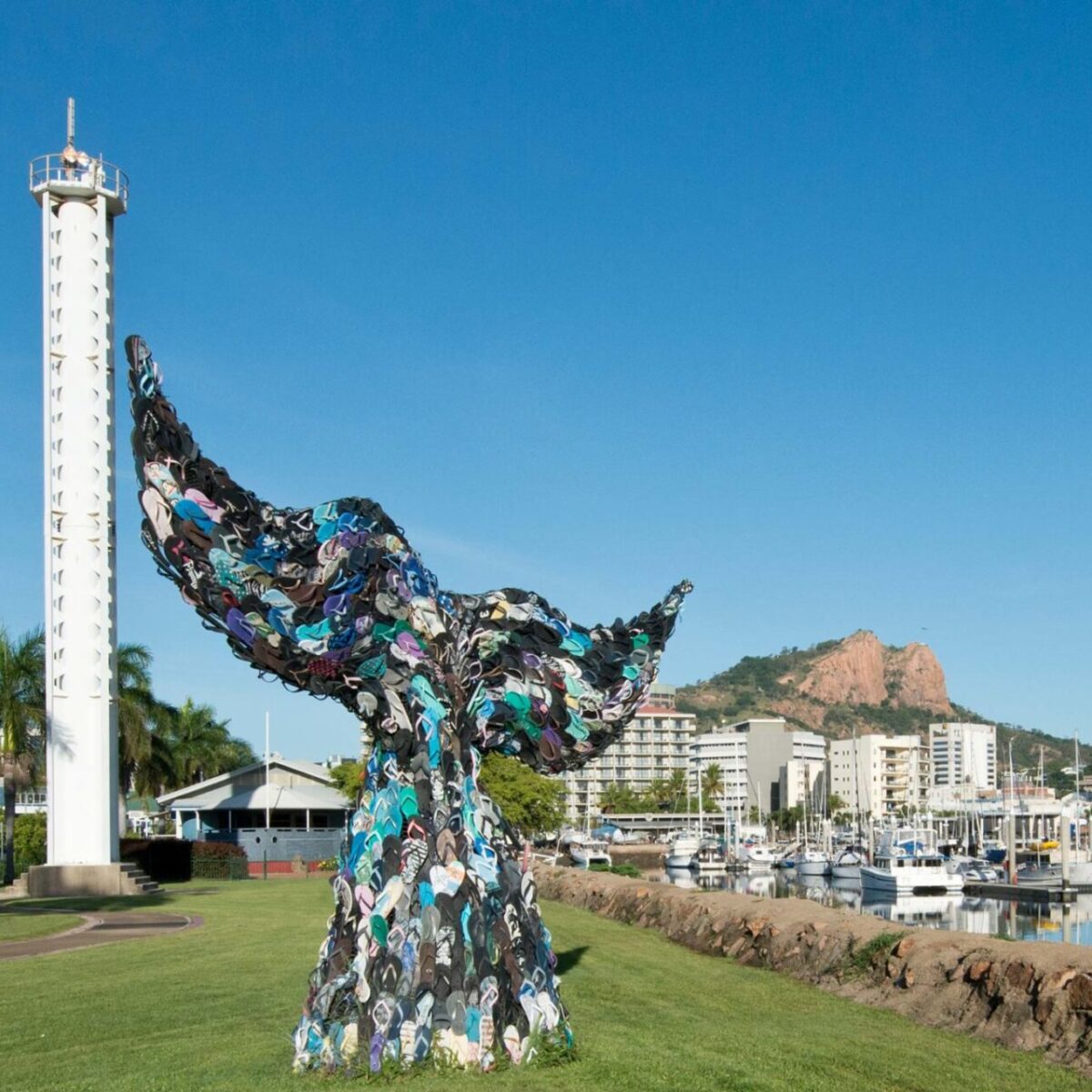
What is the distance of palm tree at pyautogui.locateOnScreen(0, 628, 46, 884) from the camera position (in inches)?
1628

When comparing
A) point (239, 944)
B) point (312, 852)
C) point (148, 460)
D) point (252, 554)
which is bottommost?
point (312, 852)

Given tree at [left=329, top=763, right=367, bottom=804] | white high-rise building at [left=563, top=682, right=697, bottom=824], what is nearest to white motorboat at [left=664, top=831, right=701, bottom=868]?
tree at [left=329, top=763, right=367, bottom=804]

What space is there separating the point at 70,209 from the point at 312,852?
26.0 meters

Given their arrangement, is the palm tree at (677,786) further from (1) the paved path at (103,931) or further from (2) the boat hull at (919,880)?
(1) the paved path at (103,931)

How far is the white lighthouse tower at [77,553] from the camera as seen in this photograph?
35938 millimetres

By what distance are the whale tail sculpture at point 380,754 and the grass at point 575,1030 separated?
568 mm

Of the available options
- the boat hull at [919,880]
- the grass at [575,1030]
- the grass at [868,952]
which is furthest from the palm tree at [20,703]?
the boat hull at [919,880]

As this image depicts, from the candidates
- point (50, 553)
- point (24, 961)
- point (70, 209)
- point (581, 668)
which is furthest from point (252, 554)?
point (70, 209)

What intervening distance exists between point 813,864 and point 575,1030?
8008 centimetres

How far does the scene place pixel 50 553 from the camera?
3584cm

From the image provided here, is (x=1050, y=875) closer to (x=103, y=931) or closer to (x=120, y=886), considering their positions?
(x=120, y=886)

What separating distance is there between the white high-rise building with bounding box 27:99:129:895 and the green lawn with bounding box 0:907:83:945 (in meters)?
6.07

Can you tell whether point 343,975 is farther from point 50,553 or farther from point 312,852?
point 312,852

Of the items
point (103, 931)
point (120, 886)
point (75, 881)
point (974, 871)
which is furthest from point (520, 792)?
point (974, 871)
